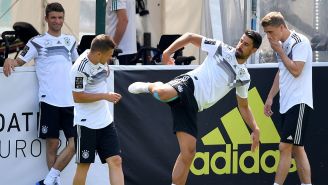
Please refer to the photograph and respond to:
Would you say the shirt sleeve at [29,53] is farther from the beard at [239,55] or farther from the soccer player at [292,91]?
the soccer player at [292,91]

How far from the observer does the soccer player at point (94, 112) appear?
29.2ft

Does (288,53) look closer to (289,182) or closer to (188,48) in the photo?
(289,182)

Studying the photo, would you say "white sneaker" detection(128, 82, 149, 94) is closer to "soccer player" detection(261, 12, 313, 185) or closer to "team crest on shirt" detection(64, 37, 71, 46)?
"team crest on shirt" detection(64, 37, 71, 46)

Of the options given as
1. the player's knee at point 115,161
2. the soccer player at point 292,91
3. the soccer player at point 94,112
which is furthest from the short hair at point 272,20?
the player's knee at point 115,161

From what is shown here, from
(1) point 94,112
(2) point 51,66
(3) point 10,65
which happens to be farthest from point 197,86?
(3) point 10,65

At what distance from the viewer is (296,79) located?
9.91 meters

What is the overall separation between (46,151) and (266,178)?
2461mm

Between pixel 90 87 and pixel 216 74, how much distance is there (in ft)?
4.02

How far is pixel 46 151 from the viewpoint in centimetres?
1003

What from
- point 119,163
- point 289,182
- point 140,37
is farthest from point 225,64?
point 140,37

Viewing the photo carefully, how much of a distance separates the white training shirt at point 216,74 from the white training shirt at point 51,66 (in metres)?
1.48

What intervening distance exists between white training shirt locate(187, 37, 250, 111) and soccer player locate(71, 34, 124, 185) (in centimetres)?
90

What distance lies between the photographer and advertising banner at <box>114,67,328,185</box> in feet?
33.7

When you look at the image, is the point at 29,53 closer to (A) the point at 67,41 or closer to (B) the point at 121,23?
(A) the point at 67,41
